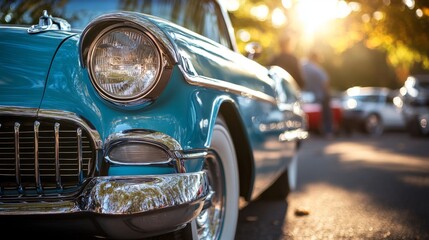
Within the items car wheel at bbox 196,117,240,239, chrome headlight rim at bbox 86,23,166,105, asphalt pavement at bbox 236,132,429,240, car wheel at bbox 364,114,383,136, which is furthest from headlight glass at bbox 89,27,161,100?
car wheel at bbox 364,114,383,136

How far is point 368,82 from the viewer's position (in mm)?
44375

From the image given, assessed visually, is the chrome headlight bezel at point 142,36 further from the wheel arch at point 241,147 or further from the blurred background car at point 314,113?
the blurred background car at point 314,113

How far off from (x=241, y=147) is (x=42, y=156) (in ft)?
4.11

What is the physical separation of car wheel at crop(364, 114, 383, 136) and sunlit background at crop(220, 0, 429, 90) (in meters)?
1.96

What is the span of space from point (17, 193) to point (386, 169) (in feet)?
19.0

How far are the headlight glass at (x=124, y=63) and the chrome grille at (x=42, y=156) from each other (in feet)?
0.66

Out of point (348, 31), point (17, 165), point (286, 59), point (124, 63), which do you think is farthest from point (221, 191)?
point (348, 31)

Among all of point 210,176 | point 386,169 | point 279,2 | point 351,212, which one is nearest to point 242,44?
point 279,2

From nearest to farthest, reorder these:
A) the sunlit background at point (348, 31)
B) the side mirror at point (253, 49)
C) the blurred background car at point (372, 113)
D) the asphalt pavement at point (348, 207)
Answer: the asphalt pavement at point (348, 207) → the side mirror at point (253, 49) → the sunlit background at point (348, 31) → the blurred background car at point (372, 113)

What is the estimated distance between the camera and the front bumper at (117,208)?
206 cm

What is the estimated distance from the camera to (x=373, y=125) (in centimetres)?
1795

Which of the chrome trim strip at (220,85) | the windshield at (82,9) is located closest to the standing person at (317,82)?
the chrome trim strip at (220,85)

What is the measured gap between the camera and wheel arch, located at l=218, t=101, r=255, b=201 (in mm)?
3018

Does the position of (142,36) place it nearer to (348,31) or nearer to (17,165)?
(17,165)
